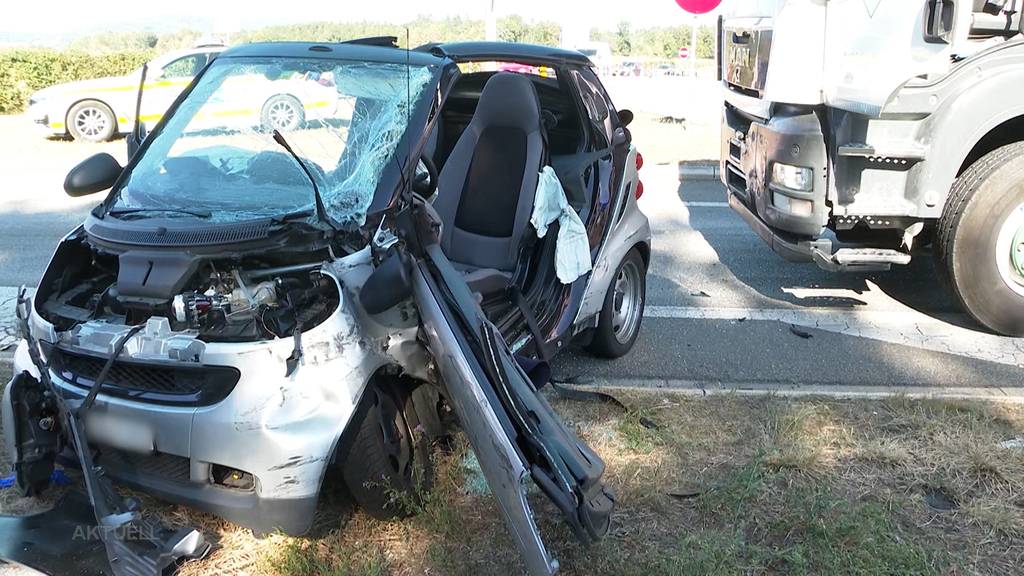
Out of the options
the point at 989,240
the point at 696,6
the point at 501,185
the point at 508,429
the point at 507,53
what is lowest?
the point at 989,240

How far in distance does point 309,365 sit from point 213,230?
0.70 m

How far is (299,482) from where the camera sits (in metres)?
2.71

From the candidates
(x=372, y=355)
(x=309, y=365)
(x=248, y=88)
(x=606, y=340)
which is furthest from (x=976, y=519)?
(x=248, y=88)

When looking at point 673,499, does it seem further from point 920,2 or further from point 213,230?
point 920,2

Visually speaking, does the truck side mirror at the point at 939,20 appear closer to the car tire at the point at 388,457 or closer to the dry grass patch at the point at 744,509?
the dry grass patch at the point at 744,509

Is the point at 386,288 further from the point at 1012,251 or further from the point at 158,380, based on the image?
the point at 1012,251

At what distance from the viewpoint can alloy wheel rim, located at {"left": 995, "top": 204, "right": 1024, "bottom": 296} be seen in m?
5.11

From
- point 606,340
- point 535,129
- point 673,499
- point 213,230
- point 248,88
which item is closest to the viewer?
point 213,230

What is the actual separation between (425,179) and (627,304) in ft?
6.41

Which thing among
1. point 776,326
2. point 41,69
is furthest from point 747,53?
point 41,69

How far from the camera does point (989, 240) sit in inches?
200

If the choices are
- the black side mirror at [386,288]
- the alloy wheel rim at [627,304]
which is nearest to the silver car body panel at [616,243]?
the alloy wheel rim at [627,304]

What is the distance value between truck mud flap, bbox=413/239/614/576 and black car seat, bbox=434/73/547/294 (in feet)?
4.92

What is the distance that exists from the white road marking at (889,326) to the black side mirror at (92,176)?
356 centimetres
